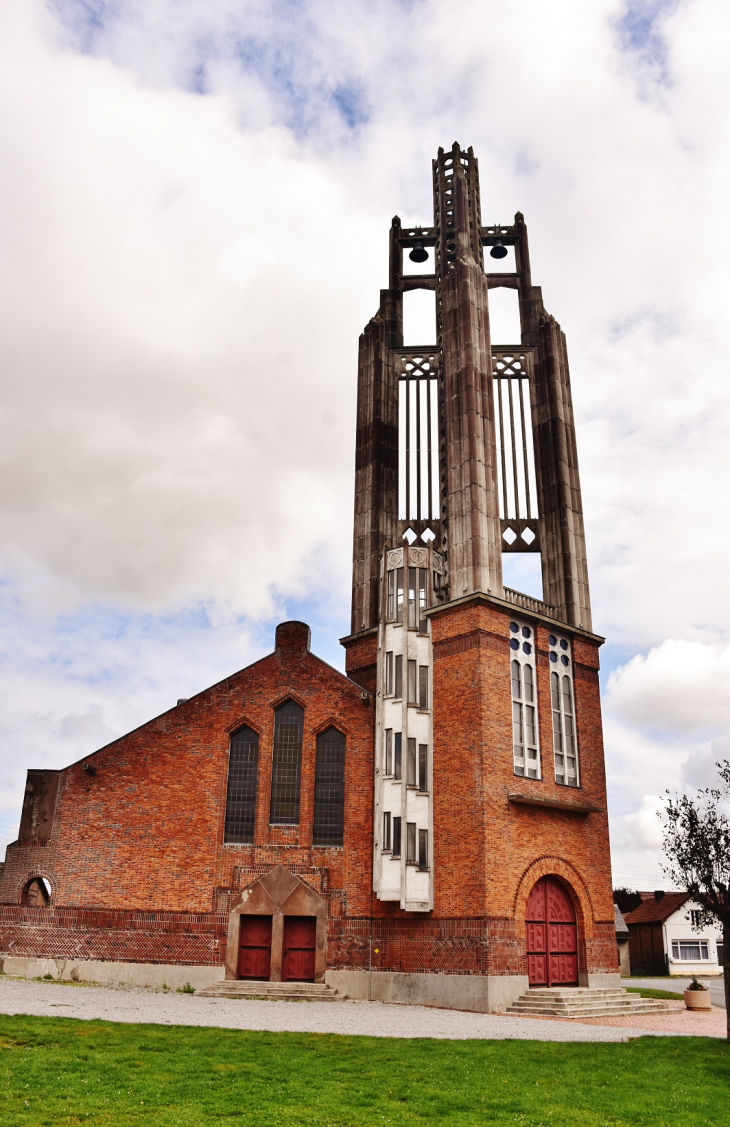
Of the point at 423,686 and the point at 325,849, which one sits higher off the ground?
the point at 423,686

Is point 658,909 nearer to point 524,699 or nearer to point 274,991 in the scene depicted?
point 524,699

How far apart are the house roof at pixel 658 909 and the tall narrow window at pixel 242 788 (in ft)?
128

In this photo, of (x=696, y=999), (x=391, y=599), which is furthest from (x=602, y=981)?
(x=391, y=599)

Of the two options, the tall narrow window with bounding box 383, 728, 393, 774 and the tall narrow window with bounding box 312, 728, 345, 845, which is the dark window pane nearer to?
the tall narrow window with bounding box 383, 728, 393, 774

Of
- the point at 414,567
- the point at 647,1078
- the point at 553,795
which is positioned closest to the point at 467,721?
the point at 553,795

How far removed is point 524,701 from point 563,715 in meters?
2.07

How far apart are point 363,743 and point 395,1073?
16512mm

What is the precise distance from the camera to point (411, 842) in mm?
26203

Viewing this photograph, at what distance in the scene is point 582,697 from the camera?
30031mm

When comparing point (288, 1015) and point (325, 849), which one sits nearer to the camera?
point (288, 1015)

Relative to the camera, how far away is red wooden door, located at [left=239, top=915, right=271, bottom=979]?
88.2 ft

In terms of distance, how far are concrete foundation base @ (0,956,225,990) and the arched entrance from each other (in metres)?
9.13

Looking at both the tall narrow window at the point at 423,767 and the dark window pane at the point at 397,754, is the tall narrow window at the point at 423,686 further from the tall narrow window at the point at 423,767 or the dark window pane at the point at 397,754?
the tall narrow window at the point at 423,767

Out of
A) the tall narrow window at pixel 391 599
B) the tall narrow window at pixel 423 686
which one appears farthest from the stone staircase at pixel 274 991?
the tall narrow window at pixel 391 599
